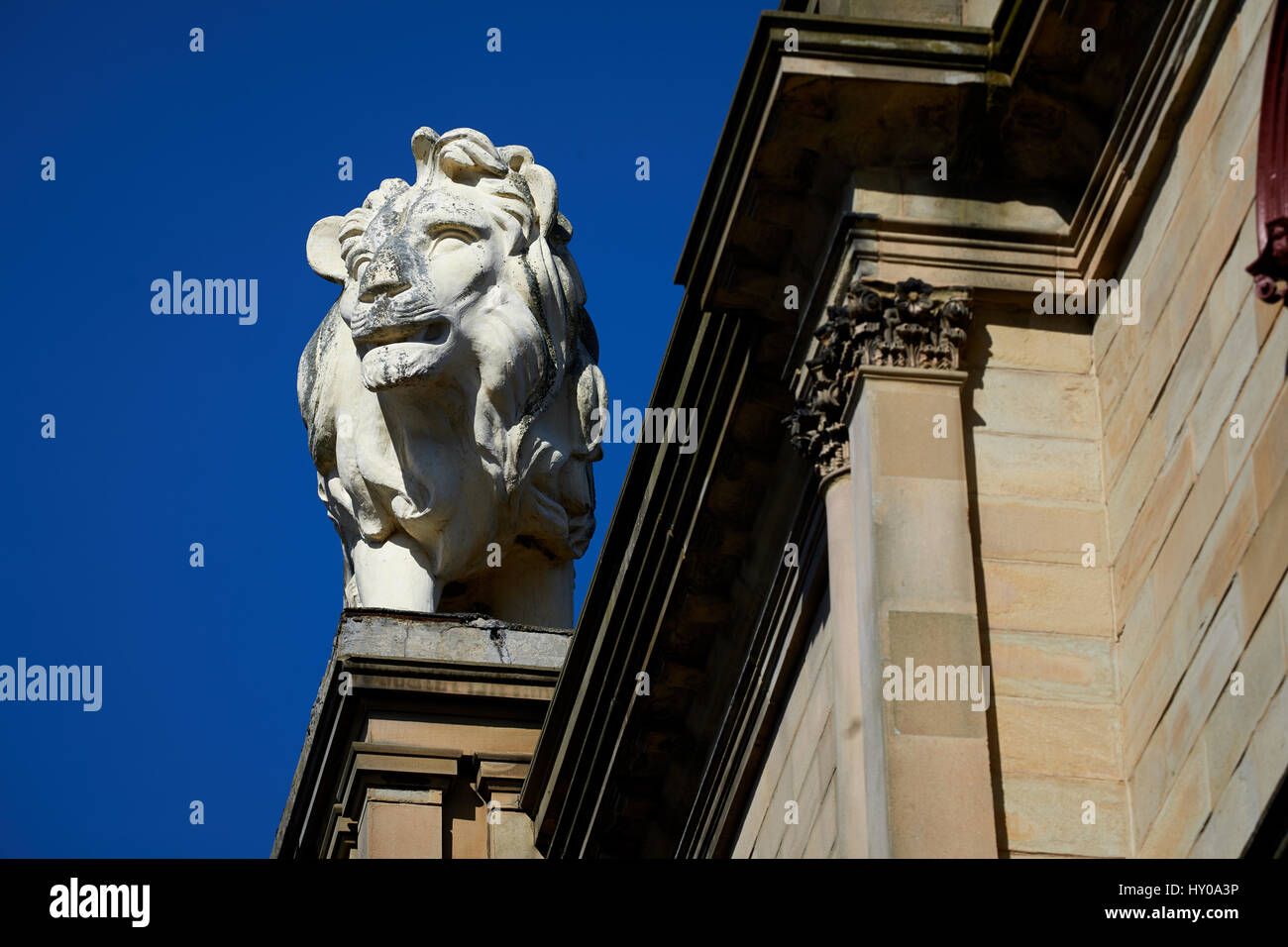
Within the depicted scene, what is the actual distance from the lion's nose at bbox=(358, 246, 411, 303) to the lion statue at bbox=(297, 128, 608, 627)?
0.01 m

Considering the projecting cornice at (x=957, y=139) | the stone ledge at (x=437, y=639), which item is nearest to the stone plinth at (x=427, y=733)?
the stone ledge at (x=437, y=639)

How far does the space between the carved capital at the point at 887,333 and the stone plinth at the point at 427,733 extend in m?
7.21

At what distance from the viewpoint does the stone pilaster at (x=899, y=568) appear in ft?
55.6

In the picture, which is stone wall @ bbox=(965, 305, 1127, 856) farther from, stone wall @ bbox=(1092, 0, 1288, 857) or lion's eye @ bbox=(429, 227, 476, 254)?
lion's eye @ bbox=(429, 227, 476, 254)

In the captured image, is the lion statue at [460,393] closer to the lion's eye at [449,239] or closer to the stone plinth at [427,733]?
the lion's eye at [449,239]

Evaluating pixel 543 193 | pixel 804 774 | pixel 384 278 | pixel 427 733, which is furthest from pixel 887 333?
pixel 543 193

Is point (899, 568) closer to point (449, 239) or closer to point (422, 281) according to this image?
point (422, 281)

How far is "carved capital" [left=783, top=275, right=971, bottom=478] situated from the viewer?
18297mm

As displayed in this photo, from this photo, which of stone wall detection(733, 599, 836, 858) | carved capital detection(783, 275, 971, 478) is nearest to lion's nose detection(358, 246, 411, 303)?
stone wall detection(733, 599, 836, 858)

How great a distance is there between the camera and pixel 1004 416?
1836cm

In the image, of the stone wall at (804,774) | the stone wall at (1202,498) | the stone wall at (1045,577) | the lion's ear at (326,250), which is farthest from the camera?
the lion's ear at (326,250)

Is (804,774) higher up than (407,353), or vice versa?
(407,353)

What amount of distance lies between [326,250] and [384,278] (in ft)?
8.93
